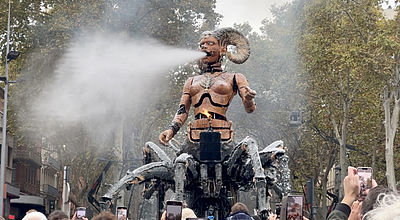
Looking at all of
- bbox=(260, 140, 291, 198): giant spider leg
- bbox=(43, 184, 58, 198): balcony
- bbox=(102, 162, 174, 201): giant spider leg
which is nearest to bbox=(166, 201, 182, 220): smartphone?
bbox=(260, 140, 291, 198): giant spider leg

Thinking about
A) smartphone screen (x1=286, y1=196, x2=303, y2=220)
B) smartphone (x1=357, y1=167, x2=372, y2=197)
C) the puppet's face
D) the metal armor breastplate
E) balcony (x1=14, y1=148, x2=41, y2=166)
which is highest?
balcony (x1=14, y1=148, x2=41, y2=166)

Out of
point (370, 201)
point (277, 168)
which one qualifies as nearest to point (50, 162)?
point (277, 168)

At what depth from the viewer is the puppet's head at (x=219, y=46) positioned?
12.7 meters

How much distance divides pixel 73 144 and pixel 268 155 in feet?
78.0

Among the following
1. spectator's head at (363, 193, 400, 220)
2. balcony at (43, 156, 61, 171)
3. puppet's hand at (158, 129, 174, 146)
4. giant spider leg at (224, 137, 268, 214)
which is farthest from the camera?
balcony at (43, 156, 61, 171)

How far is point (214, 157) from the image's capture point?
39.5 ft

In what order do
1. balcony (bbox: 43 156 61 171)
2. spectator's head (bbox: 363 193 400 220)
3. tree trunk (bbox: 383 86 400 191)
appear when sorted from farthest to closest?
balcony (bbox: 43 156 61 171) → tree trunk (bbox: 383 86 400 191) → spectator's head (bbox: 363 193 400 220)

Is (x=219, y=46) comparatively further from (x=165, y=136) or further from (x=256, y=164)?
(x=256, y=164)

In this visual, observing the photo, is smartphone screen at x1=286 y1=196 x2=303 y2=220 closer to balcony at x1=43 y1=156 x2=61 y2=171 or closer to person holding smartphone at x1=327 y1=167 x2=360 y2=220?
person holding smartphone at x1=327 y1=167 x2=360 y2=220

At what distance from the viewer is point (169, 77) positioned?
3450 cm

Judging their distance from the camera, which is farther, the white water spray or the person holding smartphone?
the white water spray

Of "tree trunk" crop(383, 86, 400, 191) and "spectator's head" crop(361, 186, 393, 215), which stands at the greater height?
"tree trunk" crop(383, 86, 400, 191)

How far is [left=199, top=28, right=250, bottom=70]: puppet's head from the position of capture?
12.7 metres

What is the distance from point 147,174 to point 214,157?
41.4 inches
